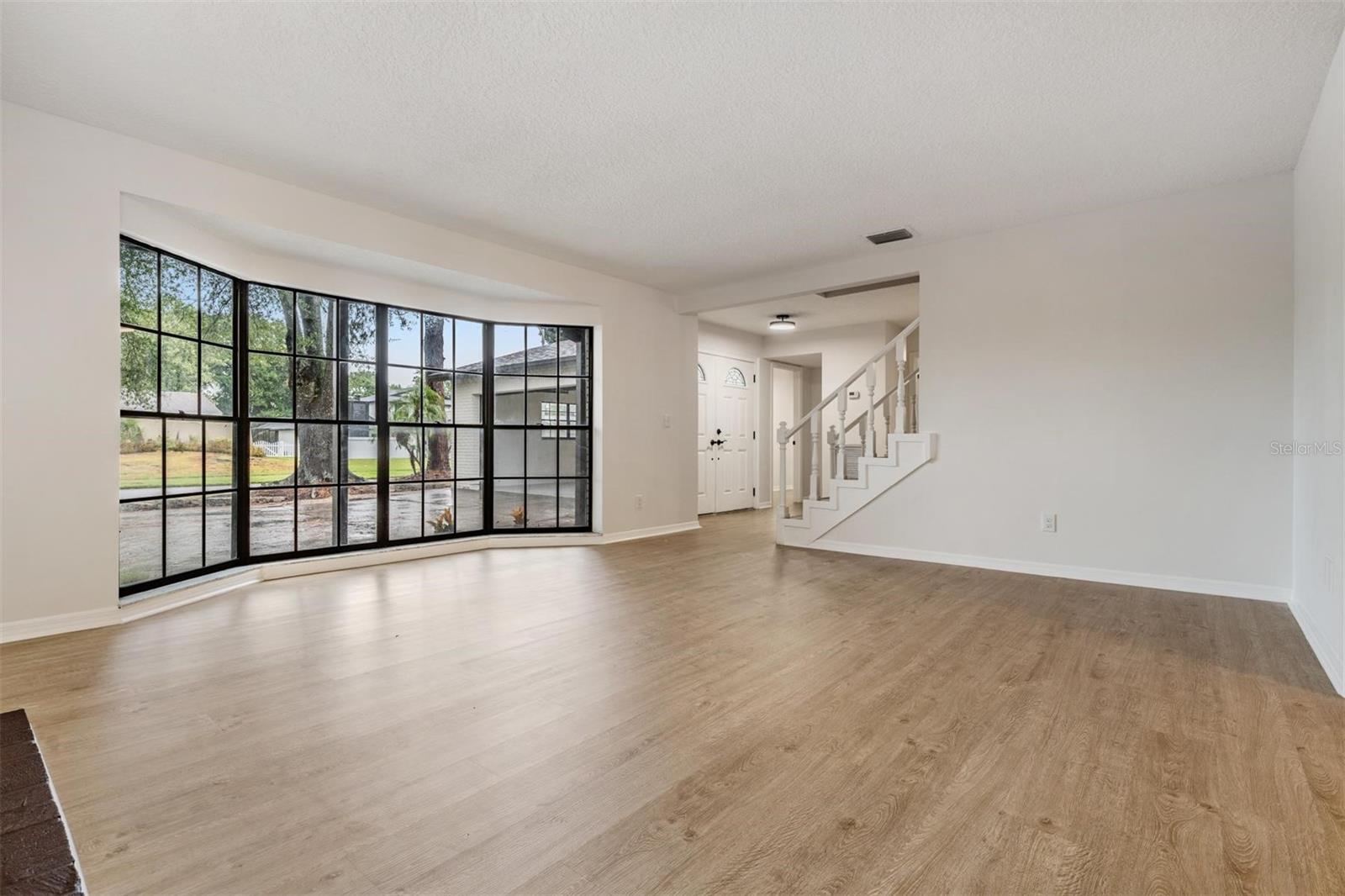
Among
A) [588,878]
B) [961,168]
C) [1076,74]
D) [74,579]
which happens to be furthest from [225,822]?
[961,168]

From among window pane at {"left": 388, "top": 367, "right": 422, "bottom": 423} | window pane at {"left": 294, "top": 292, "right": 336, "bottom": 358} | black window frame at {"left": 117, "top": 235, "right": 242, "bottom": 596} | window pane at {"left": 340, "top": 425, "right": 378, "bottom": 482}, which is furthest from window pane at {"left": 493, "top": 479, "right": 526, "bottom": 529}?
black window frame at {"left": 117, "top": 235, "right": 242, "bottom": 596}

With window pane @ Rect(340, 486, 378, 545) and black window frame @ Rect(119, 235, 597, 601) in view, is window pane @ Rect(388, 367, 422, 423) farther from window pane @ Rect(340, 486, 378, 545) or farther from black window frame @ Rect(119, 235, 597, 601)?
window pane @ Rect(340, 486, 378, 545)

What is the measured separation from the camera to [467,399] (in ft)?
18.9

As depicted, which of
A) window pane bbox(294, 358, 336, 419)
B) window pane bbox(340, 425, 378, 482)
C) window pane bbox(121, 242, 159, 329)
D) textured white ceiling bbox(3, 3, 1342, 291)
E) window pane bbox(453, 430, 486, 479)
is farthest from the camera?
window pane bbox(453, 430, 486, 479)

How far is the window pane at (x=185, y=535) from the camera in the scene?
3.85 m

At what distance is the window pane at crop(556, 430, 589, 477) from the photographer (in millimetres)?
6188

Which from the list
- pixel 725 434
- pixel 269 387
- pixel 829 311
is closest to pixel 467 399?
pixel 269 387

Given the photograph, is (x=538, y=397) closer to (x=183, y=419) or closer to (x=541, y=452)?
(x=541, y=452)

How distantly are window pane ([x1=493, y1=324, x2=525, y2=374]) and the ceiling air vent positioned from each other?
3.25 metres

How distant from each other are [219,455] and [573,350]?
3042 mm

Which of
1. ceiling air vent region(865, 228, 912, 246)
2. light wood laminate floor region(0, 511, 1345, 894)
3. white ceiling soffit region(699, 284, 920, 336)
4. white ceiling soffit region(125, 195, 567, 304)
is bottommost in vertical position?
light wood laminate floor region(0, 511, 1345, 894)

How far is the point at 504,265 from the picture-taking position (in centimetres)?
521

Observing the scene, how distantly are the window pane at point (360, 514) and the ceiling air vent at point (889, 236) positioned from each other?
4.45 metres

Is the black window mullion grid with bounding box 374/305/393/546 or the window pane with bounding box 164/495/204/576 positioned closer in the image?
the window pane with bounding box 164/495/204/576
